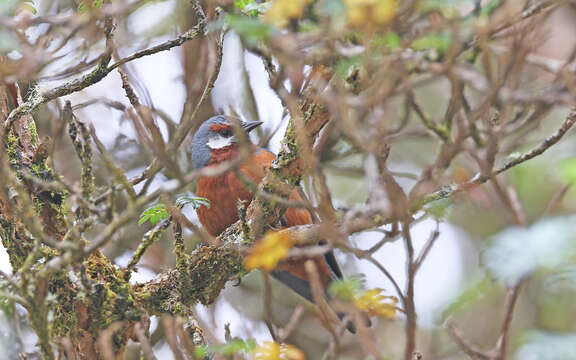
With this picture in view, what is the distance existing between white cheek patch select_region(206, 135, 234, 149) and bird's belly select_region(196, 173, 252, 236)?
0.62 meters

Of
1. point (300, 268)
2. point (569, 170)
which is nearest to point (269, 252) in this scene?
point (569, 170)

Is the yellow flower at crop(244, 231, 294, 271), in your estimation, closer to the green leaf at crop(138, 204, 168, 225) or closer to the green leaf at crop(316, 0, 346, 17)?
the green leaf at crop(316, 0, 346, 17)

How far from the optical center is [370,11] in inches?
Answer: 66.8

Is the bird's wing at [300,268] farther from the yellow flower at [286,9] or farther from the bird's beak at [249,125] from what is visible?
the yellow flower at [286,9]

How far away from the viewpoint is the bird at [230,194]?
15.0 ft

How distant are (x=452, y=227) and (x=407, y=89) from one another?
5604 millimetres

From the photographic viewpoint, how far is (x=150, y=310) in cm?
355

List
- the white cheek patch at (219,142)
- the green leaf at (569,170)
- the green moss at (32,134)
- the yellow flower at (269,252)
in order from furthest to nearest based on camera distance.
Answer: the white cheek patch at (219,142) → the green moss at (32,134) → the yellow flower at (269,252) → the green leaf at (569,170)

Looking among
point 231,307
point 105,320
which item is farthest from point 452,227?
point 105,320

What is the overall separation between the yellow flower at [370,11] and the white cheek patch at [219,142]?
3.63 m

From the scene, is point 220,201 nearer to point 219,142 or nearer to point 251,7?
point 219,142

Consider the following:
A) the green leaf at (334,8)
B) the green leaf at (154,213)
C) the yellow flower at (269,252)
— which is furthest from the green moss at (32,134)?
the green leaf at (334,8)

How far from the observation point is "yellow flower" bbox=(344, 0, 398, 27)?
1.68 m

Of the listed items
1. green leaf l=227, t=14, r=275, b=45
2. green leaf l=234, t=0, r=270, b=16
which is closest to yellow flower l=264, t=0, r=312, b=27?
green leaf l=227, t=14, r=275, b=45
